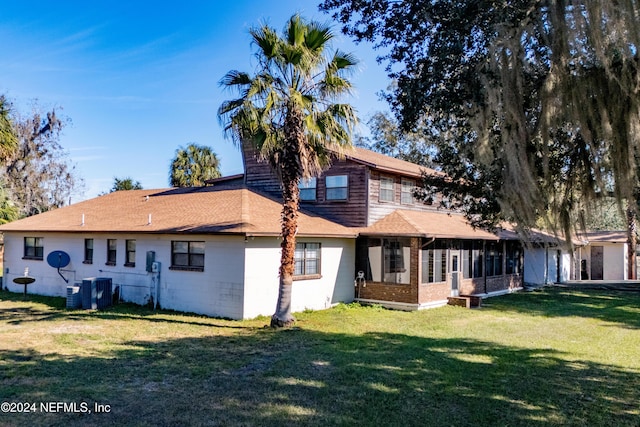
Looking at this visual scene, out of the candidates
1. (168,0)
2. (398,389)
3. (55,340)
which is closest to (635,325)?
(398,389)

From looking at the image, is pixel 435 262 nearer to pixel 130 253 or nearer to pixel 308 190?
pixel 308 190

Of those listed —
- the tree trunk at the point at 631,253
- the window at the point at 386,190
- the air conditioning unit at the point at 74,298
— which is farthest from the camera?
the tree trunk at the point at 631,253

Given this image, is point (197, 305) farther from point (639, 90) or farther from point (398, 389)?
point (639, 90)

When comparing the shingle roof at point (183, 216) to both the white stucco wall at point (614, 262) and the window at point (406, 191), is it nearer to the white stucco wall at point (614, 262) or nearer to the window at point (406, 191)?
the window at point (406, 191)

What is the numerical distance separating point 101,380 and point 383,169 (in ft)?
38.1

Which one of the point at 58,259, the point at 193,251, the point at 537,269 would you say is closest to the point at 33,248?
the point at 58,259

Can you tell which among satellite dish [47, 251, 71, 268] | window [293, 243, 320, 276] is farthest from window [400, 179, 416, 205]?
satellite dish [47, 251, 71, 268]

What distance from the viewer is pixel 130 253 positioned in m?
15.2

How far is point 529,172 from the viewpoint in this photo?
4.86 meters

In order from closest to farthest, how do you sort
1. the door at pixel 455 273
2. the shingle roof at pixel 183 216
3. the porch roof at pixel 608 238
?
the shingle roof at pixel 183 216 → the door at pixel 455 273 → the porch roof at pixel 608 238

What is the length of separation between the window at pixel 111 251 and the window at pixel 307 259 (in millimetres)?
6535

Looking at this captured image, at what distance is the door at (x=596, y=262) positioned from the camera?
31.0 metres

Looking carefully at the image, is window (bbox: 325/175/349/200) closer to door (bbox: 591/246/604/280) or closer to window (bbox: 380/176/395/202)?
window (bbox: 380/176/395/202)

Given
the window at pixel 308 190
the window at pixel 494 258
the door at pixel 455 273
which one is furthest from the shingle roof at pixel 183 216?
the window at pixel 494 258
